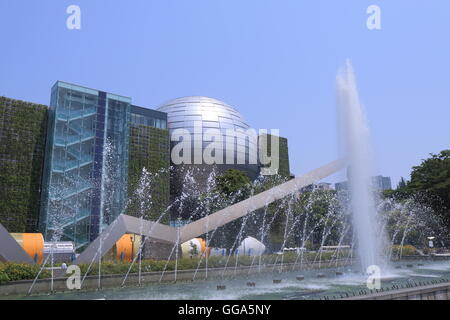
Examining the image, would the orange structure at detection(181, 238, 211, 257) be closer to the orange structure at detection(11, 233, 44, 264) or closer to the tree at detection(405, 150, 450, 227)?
the orange structure at detection(11, 233, 44, 264)

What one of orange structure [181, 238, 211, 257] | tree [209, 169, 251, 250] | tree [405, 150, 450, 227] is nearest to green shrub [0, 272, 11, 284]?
orange structure [181, 238, 211, 257]

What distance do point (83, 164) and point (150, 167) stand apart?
7785 millimetres

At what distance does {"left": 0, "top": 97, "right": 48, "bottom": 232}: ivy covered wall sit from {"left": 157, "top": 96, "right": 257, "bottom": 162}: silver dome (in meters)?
19.7

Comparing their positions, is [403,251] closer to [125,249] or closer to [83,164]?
[125,249]

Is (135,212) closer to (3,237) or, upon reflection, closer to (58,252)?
(58,252)

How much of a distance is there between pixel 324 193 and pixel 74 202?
93.6 ft

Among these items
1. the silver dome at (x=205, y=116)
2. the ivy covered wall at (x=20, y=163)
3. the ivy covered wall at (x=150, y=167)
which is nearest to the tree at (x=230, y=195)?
the ivy covered wall at (x=150, y=167)

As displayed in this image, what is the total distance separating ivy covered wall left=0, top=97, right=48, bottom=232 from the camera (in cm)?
3138

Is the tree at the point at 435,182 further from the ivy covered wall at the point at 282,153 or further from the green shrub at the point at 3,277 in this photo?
the green shrub at the point at 3,277

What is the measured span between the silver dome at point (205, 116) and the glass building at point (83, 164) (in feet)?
45.0

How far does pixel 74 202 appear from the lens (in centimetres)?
3362

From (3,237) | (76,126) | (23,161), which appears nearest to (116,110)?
(76,126)

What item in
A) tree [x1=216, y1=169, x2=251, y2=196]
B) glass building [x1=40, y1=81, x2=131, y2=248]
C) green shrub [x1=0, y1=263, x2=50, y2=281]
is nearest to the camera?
green shrub [x1=0, y1=263, x2=50, y2=281]

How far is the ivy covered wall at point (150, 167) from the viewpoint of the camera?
39.2m
